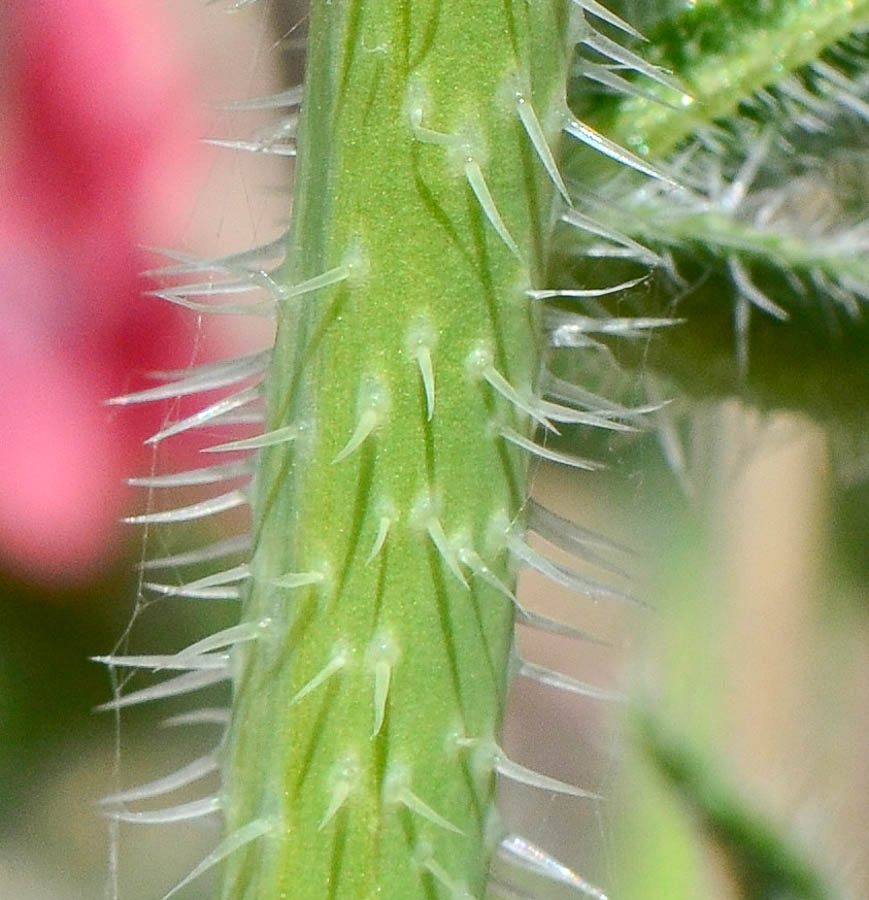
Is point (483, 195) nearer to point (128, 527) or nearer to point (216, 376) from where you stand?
point (216, 376)

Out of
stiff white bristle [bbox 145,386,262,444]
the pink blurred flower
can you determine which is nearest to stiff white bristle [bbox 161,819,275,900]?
stiff white bristle [bbox 145,386,262,444]

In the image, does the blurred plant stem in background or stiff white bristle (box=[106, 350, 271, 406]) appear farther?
the blurred plant stem in background

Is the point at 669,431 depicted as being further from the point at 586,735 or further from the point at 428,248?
the point at 586,735

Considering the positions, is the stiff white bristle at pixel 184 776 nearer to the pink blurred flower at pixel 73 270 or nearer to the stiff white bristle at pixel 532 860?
the stiff white bristle at pixel 532 860

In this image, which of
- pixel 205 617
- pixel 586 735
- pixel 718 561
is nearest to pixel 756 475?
pixel 718 561

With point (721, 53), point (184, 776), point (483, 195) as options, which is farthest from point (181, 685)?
point (721, 53)

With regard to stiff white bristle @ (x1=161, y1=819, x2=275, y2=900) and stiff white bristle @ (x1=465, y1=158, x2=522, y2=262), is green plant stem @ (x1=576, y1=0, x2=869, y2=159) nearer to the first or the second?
stiff white bristle @ (x1=465, y1=158, x2=522, y2=262)

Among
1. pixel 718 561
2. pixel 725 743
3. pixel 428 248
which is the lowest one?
pixel 725 743

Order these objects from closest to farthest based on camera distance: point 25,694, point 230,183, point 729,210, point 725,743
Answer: point 729,210, point 725,743, point 25,694, point 230,183
